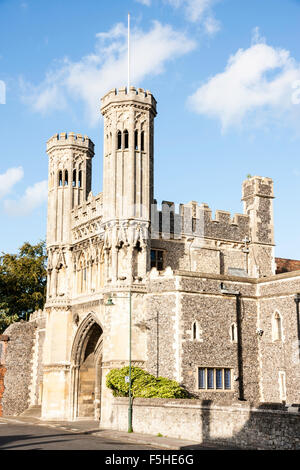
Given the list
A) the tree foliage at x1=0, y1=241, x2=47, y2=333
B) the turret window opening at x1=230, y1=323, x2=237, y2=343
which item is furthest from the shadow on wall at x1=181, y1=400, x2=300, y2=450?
the tree foliage at x1=0, y1=241, x2=47, y2=333

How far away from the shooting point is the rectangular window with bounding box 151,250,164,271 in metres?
32.4

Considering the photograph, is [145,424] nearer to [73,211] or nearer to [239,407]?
[239,407]

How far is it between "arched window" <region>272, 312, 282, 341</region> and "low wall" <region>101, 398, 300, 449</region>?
7715 mm

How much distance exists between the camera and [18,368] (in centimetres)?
4238

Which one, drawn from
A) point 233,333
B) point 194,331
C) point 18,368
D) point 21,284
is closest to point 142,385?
point 194,331

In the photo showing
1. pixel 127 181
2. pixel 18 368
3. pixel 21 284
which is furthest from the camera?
pixel 21 284

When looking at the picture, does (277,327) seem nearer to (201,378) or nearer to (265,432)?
(201,378)

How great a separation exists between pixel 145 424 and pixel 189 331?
5219mm

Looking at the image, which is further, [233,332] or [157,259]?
[157,259]

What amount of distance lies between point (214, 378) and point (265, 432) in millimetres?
9439

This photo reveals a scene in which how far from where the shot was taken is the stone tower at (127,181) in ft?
99.9

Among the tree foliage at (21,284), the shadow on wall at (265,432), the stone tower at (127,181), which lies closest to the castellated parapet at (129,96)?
the stone tower at (127,181)

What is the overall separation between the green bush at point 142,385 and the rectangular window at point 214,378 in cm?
120
